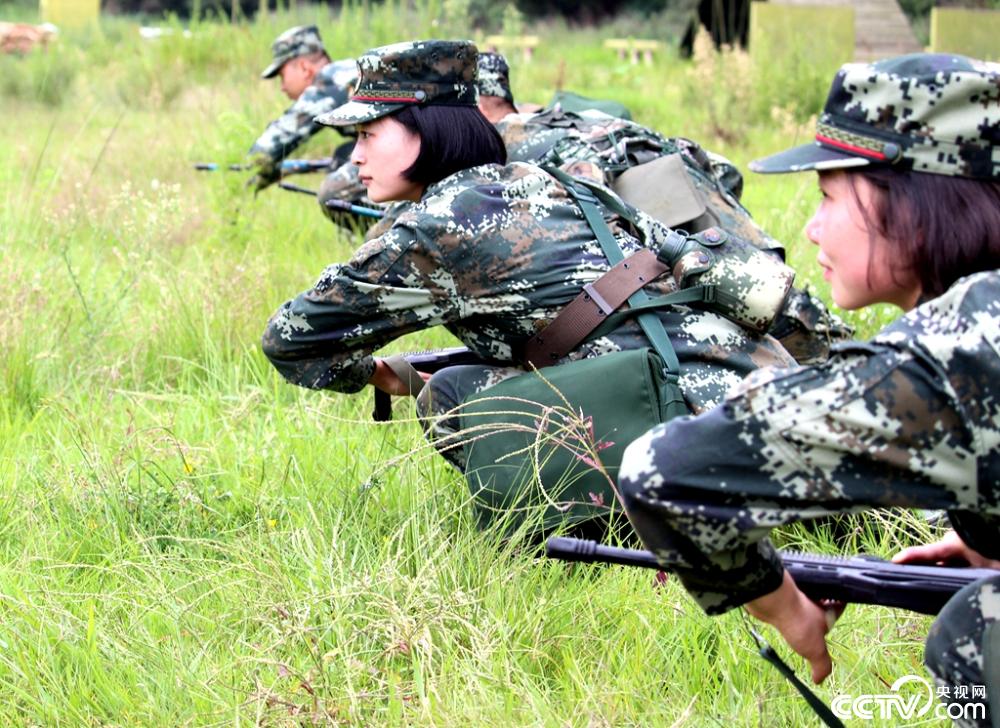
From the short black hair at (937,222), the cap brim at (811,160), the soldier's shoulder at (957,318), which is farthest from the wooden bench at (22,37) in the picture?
the soldier's shoulder at (957,318)

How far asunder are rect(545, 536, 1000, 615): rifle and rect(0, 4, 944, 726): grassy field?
574mm

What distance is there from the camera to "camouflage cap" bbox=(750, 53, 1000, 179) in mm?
1855

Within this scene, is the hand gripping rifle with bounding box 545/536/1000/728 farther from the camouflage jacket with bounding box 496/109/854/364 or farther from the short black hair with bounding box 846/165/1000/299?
the camouflage jacket with bounding box 496/109/854/364

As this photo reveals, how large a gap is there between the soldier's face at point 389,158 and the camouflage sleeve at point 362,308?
22 cm

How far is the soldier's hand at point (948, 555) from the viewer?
2141 mm

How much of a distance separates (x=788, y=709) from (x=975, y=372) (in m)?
1.22

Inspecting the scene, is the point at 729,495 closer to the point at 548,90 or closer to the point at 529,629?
the point at 529,629

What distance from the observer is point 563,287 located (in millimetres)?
3400

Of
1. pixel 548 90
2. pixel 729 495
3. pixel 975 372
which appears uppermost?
pixel 975 372

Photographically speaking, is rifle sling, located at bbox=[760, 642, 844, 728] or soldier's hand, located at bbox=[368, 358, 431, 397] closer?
rifle sling, located at bbox=[760, 642, 844, 728]

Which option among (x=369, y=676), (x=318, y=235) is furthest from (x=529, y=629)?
(x=318, y=235)

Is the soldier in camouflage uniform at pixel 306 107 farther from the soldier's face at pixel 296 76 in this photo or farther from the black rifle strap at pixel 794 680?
the black rifle strap at pixel 794 680

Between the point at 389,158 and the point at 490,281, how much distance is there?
0.49 meters

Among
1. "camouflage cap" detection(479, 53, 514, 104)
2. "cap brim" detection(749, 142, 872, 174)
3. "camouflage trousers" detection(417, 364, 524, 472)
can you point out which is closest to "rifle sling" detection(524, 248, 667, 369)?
"camouflage trousers" detection(417, 364, 524, 472)
